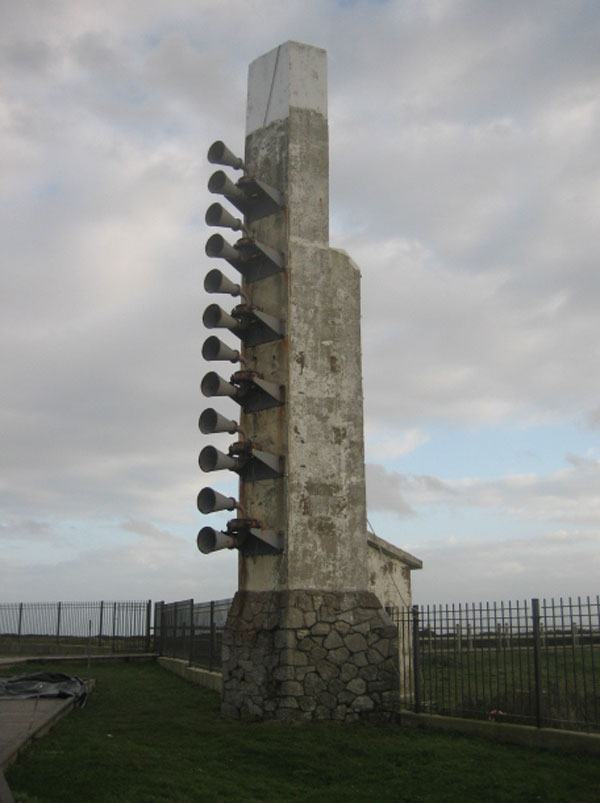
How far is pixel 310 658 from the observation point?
45.9 feet

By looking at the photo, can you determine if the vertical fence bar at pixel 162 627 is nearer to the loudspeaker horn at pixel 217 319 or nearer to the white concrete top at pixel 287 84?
the loudspeaker horn at pixel 217 319

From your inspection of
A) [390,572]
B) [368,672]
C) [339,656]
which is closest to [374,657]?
[368,672]

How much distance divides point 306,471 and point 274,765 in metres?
5.18

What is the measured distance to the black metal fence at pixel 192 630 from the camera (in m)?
19.6

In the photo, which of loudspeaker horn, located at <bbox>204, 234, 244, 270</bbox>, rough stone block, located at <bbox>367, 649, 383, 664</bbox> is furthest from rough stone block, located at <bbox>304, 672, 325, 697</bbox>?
loudspeaker horn, located at <bbox>204, 234, 244, 270</bbox>

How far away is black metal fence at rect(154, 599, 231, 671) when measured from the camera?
19.6 meters

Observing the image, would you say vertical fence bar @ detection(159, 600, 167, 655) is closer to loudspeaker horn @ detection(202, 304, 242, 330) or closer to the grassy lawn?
the grassy lawn

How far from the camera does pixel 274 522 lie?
14688 mm

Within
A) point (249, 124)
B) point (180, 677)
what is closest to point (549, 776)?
point (249, 124)

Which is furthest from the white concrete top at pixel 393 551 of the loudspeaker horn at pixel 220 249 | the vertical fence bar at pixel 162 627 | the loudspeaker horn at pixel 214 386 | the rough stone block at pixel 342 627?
the vertical fence bar at pixel 162 627

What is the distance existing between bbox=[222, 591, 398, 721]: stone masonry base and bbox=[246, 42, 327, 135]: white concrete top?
8.67m

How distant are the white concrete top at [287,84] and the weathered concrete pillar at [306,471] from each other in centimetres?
3

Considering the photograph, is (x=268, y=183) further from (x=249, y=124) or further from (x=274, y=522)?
(x=274, y=522)

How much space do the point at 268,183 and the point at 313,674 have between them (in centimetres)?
853
